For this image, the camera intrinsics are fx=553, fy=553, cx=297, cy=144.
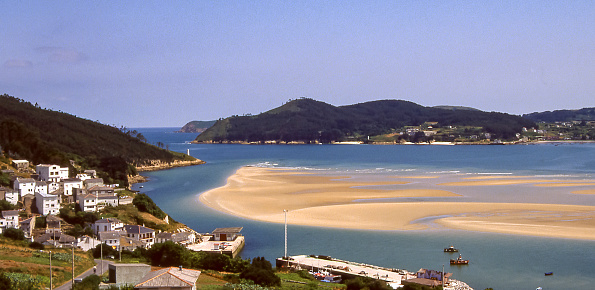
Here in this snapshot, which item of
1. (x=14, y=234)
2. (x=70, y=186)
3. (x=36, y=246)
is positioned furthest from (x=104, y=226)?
(x=70, y=186)

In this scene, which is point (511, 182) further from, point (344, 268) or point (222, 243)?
point (344, 268)

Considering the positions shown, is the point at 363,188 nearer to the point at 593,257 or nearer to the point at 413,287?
the point at 593,257

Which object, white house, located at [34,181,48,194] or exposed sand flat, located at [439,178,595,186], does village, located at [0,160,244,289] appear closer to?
white house, located at [34,181,48,194]

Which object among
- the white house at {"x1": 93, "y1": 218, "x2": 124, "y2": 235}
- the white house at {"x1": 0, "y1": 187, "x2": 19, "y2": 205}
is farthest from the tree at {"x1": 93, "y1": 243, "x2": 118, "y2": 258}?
the white house at {"x1": 0, "y1": 187, "x2": 19, "y2": 205}

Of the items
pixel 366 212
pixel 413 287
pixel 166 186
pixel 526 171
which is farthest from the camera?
pixel 526 171

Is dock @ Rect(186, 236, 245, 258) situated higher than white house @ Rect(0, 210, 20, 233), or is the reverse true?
white house @ Rect(0, 210, 20, 233)

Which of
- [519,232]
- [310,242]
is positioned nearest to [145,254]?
[310,242]

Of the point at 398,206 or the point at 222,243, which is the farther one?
the point at 398,206
